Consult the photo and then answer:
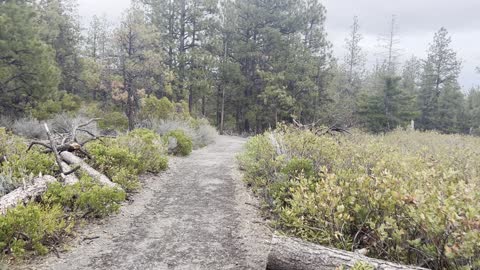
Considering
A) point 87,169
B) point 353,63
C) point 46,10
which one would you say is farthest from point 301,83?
point 87,169

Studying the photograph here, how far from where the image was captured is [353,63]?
3519cm

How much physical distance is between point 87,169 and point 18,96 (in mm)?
10603

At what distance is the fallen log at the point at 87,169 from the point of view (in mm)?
6426

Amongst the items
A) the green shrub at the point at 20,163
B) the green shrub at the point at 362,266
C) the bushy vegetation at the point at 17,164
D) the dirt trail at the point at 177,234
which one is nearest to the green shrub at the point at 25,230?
the dirt trail at the point at 177,234

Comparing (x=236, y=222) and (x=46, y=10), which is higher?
(x=46, y=10)

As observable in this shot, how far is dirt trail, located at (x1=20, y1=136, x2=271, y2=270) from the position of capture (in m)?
4.09

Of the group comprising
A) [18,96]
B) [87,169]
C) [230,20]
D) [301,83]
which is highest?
[230,20]

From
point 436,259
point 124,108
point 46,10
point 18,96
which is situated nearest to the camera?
point 436,259

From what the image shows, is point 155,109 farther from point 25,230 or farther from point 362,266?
point 362,266

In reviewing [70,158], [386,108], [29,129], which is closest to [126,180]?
[70,158]

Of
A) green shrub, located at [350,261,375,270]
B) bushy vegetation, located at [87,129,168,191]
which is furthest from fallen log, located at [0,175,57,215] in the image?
green shrub, located at [350,261,375,270]

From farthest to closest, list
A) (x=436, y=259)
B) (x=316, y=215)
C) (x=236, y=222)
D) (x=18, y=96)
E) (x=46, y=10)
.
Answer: (x=46, y=10)
(x=18, y=96)
(x=236, y=222)
(x=316, y=215)
(x=436, y=259)

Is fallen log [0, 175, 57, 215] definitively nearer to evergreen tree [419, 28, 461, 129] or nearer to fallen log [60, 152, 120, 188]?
fallen log [60, 152, 120, 188]

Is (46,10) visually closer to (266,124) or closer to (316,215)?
(266,124)
